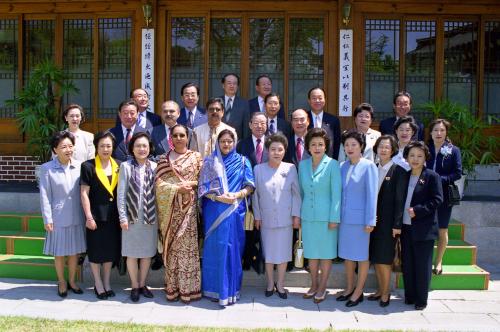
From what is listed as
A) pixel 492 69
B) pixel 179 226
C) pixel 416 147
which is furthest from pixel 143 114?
pixel 492 69

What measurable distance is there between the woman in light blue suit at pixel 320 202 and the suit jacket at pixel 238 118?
4.11ft

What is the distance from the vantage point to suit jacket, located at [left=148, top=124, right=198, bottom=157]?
541 cm

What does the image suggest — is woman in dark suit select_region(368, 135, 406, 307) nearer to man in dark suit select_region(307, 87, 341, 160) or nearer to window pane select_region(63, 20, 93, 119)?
man in dark suit select_region(307, 87, 341, 160)

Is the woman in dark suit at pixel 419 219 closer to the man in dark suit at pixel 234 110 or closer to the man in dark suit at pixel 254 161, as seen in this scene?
the man in dark suit at pixel 254 161

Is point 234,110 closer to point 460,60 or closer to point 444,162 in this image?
point 444,162

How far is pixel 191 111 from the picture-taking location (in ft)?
19.4

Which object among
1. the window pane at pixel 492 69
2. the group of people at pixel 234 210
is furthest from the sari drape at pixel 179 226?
the window pane at pixel 492 69

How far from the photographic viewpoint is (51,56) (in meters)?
8.24

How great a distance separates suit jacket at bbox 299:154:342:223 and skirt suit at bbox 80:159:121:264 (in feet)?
5.95

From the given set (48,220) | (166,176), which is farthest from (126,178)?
(48,220)

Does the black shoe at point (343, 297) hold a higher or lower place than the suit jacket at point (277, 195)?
lower

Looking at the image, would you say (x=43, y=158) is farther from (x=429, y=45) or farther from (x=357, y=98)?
(x=429, y=45)

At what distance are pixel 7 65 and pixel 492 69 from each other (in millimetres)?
7440

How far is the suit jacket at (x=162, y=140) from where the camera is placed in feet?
17.8
